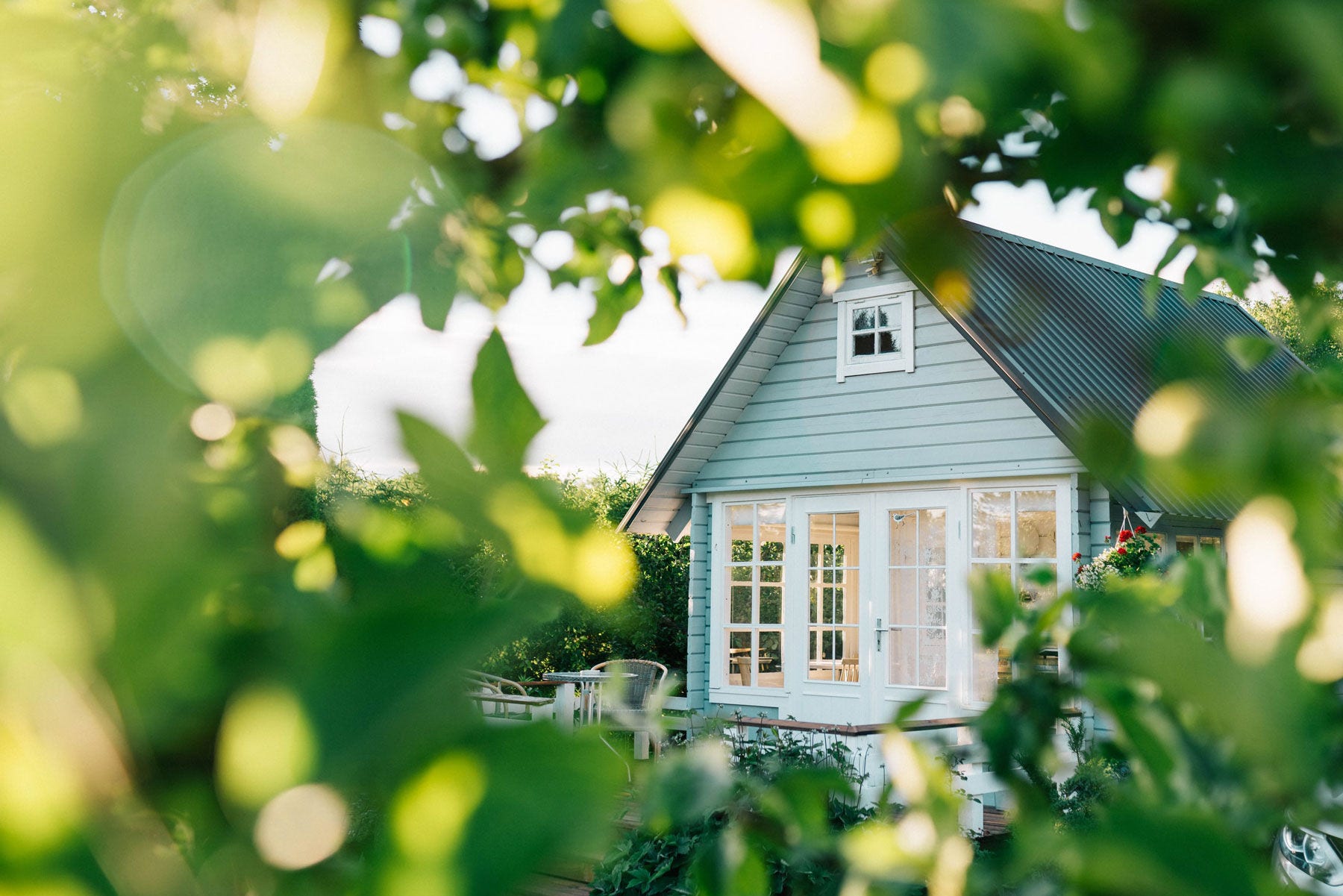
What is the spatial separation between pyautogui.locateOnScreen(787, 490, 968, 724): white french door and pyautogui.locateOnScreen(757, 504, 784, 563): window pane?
0.29m

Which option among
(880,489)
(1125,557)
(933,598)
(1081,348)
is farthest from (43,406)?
(1081,348)

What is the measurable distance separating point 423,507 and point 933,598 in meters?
8.65

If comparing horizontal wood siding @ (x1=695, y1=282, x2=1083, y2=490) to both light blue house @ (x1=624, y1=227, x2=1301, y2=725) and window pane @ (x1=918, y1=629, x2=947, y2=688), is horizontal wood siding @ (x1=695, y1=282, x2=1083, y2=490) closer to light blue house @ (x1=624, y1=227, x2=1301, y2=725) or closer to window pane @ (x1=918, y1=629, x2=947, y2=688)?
light blue house @ (x1=624, y1=227, x2=1301, y2=725)

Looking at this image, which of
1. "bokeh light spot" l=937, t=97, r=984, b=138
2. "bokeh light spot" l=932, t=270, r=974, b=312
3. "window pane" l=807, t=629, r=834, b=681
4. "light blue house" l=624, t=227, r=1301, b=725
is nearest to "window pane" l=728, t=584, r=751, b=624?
"light blue house" l=624, t=227, r=1301, b=725

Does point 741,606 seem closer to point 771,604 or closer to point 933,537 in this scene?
point 771,604

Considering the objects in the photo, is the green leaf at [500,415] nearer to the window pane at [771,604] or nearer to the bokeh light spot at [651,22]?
the bokeh light spot at [651,22]

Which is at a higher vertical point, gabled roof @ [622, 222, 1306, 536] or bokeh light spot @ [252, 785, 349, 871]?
gabled roof @ [622, 222, 1306, 536]

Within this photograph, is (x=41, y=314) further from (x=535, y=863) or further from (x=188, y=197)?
(x=535, y=863)

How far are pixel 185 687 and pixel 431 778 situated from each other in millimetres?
72

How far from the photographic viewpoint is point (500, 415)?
325 mm

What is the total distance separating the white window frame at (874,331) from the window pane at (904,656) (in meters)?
2.28

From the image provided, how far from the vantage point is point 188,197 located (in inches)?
12.4

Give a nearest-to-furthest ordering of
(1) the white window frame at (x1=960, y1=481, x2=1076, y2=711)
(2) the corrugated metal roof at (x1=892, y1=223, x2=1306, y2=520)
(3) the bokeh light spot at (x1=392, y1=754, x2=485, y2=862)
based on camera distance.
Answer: (3) the bokeh light spot at (x1=392, y1=754, x2=485, y2=862) → (2) the corrugated metal roof at (x1=892, y1=223, x2=1306, y2=520) → (1) the white window frame at (x1=960, y1=481, x2=1076, y2=711)

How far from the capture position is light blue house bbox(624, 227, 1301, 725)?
7.98 metres
